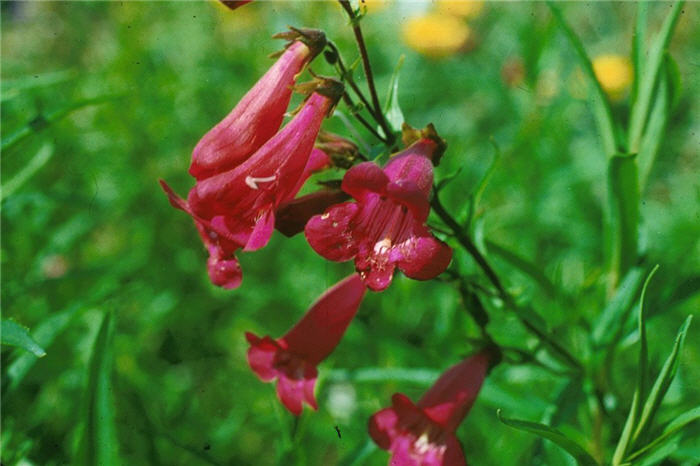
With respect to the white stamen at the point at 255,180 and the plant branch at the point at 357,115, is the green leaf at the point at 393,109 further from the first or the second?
the white stamen at the point at 255,180

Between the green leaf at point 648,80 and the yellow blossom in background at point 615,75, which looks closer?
the green leaf at point 648,80

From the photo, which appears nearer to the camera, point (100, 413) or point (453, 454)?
point (100, 413)

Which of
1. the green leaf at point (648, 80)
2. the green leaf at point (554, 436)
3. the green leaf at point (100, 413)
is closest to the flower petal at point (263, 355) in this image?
the green leaf at point (100, 413)

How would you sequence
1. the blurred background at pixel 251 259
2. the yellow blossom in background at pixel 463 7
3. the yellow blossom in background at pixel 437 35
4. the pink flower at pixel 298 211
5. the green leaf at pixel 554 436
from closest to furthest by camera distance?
the green leaf at pixel 554 436, the pink flower at pixel 298 211, the blurred background at pixel 251 259, the yellow blossom in background at pixel 437 35, the yellow blossom in background at pixel 463 7

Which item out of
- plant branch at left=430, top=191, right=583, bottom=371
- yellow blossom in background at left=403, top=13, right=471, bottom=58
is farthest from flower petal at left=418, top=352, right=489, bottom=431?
yellow blossom in background at left=403, top=13, right=471, bottom=58

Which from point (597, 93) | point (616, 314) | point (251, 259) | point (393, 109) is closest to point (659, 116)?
point (597, 93)

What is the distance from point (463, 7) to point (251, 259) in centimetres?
245

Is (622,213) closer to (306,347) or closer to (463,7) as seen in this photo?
(306,347)

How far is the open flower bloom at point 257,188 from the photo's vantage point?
1067 mm

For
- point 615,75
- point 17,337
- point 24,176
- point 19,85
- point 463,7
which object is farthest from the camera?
point 463,7

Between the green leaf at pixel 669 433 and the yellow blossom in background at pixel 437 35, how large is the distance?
11.0 ft

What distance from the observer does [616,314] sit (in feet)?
4.61

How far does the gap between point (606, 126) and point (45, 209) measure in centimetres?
166

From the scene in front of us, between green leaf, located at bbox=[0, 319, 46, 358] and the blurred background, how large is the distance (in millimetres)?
119
